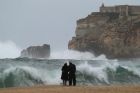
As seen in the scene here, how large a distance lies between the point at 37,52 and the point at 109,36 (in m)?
20.7

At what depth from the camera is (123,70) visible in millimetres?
57812

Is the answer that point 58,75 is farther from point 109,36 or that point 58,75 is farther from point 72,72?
point 109,36

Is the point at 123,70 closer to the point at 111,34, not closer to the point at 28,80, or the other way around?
the point at 28,80

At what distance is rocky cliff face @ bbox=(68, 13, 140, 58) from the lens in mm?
139750

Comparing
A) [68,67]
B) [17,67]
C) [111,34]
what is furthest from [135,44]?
[68,67]

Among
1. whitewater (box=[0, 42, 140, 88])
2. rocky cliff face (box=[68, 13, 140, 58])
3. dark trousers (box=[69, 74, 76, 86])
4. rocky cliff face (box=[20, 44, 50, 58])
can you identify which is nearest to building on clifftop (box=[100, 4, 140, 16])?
rocky cliff face (box=[68, 13, 140, 58])

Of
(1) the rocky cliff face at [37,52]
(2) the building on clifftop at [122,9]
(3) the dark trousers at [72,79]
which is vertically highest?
(2) the building on clifftop at [122,9]

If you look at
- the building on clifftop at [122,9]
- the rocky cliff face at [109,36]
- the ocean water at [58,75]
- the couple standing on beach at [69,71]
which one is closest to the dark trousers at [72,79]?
the couple standing on beach at [69,71]

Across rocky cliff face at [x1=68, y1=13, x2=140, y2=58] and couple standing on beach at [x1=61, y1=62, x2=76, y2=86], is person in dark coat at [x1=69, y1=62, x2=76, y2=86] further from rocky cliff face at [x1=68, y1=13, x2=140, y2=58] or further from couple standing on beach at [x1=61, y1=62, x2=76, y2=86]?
rocky cliff face at [x1=68, y1=13, x2=140, y2=58]

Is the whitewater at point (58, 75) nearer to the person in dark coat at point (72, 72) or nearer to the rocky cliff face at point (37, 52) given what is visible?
the person in dark coat at point (72, 72)

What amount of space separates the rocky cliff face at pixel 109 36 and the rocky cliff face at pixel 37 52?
6.71 meters

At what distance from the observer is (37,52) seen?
15125 centimetres

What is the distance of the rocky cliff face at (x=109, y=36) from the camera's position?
5502 inches

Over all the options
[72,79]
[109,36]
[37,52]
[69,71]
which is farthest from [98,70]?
[37,52]
